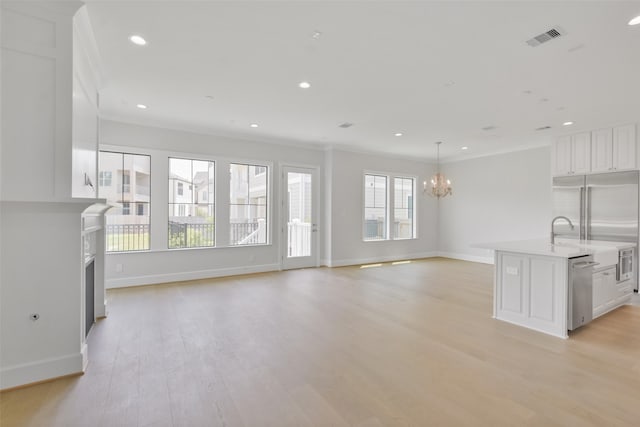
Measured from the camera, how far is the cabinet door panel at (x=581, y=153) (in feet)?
19.0

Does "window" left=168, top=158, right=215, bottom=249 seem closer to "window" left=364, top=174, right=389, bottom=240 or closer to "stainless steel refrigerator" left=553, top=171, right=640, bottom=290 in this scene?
"window" left=364, top=174, right=389, bottom=240

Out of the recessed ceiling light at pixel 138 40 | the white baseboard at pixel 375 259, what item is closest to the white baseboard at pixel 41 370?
the recessed ceiling light at pixel 138 40

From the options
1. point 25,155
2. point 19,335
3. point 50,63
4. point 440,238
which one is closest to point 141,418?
point 19,335

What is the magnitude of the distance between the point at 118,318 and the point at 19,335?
152 cm

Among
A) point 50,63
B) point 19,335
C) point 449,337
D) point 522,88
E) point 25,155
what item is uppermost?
point 522,88

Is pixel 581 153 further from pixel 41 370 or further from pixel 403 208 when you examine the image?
pixel 41 370

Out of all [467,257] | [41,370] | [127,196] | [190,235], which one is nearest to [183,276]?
[190,235]

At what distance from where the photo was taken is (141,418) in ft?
6.29

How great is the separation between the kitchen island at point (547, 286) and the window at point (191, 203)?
490cm

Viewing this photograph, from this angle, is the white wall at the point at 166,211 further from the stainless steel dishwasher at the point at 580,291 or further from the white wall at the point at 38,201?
the stainless steel dishwasher at the point at 580,291

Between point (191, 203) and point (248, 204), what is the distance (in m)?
1.14

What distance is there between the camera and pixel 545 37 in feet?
9.15

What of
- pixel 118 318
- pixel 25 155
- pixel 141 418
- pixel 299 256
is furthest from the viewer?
pixel 299 256

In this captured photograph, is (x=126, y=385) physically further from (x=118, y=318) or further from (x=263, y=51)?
(x=263, y=51)
